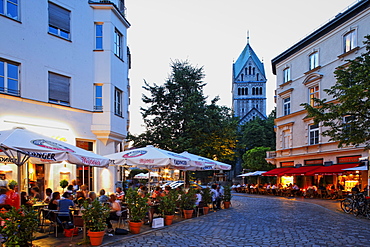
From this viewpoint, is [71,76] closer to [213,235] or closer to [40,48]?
[40,48]

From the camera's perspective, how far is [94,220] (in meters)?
9.43

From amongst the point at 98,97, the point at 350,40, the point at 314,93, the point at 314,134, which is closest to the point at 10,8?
the point at 98,97

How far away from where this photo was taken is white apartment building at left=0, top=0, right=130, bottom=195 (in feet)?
49.7

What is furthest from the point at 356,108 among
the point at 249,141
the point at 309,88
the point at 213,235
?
the point at 249,141

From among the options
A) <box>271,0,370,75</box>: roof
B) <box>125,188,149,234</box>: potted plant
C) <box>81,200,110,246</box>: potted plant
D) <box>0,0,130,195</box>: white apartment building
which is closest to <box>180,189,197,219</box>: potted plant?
<box>125,188,149,234</box>: potted plant

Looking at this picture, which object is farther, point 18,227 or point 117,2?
point 117,2

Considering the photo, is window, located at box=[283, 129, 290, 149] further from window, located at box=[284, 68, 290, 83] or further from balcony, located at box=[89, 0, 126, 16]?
balcony, located at box=[89, 0, 126, 16]

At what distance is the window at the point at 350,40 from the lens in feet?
89.8

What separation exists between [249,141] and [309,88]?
39990 mm

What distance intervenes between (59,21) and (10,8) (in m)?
2.63

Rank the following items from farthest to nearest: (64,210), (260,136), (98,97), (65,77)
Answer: (260,136)
(98,97)
(65,77)
(64,210)

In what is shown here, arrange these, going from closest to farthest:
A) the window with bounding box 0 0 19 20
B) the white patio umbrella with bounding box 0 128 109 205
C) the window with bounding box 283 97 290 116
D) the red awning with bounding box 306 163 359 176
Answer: the white patio umbrella with bounding box 0 128 109 205, the window with bounding box 0 0 19 20, the red awning with bounding box 306 163 359 176, the window with bounding box 283 97 290 116

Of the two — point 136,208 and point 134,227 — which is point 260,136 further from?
point 134,227

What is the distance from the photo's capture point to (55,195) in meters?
10.9
